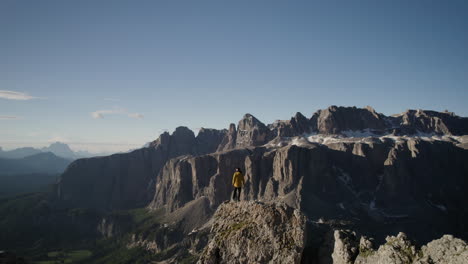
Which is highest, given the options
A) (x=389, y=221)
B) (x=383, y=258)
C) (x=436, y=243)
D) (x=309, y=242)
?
(x=436, y=243)

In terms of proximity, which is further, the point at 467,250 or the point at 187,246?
the point at 187,246

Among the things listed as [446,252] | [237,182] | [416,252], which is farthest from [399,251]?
[237,182]

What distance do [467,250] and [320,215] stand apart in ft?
625

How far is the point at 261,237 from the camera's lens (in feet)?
76.4

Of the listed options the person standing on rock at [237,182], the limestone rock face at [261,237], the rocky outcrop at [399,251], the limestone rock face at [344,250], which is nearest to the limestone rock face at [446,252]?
the rocky outcrop at [399,251]

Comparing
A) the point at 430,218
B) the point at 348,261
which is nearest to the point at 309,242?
the point at 348,261

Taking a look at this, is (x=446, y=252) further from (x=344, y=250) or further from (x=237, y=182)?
(x=237, y=182)

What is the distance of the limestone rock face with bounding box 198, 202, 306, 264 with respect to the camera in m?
22.1

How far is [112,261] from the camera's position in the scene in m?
198

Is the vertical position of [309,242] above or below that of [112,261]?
above

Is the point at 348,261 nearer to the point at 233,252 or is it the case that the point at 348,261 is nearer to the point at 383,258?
the point at 383,258

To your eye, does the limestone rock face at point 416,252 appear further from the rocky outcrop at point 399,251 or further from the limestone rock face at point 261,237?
the limestone rock face at point 261,237

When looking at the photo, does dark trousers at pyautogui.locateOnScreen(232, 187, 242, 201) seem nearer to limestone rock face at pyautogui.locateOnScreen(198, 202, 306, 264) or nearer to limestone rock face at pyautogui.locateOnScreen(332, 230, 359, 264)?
limestone rock face at pyautogui.locateOnScreen(198, 202, 306, 264)

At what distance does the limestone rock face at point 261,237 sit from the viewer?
22141 millimetres
